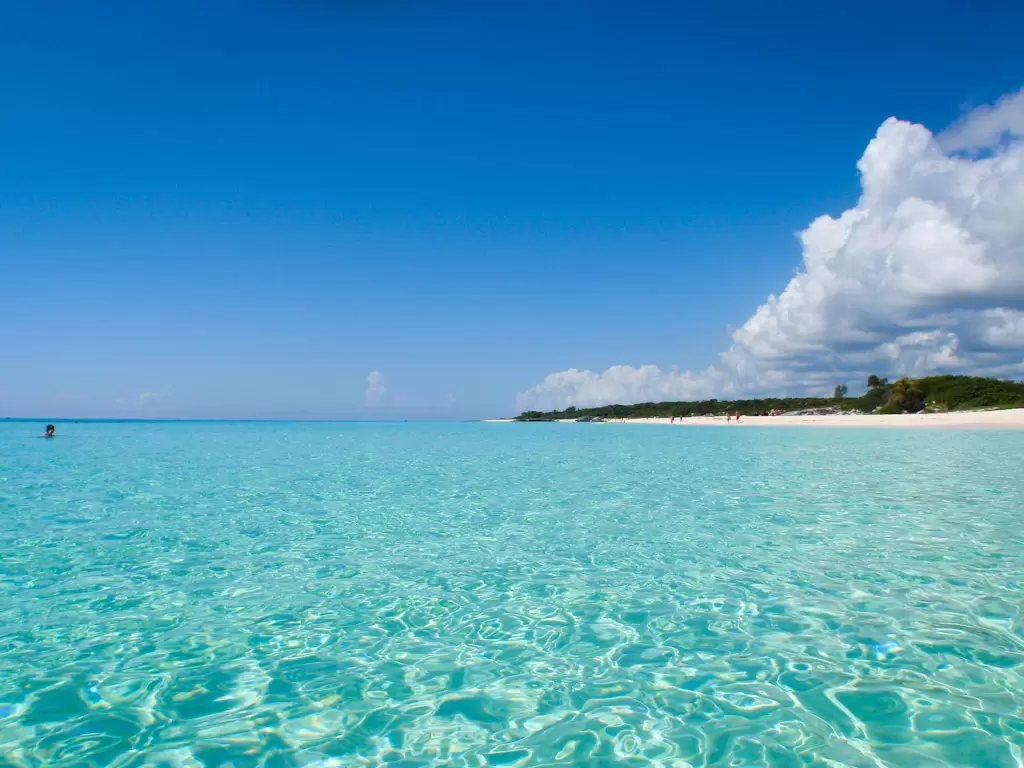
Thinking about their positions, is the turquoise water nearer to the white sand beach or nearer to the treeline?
the white sand beach

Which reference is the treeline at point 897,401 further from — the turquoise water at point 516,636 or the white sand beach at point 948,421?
the turquoise water at point 516,636

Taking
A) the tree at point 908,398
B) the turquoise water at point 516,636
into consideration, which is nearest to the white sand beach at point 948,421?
the tree at point 908,398

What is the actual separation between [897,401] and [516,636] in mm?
95284

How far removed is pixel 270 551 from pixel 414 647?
4.81 meters

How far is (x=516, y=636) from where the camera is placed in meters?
6.29

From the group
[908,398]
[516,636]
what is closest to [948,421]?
[908,398]

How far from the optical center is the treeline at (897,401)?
267 feet

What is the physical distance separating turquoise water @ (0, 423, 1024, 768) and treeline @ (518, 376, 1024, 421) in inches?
3302

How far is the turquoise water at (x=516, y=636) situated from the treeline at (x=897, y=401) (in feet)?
275

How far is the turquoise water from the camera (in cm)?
438

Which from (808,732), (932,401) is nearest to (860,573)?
(808,732)

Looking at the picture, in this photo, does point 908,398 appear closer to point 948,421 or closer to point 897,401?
point 897,401

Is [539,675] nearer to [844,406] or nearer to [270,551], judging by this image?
[270,551]

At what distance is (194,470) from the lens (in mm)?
23297
